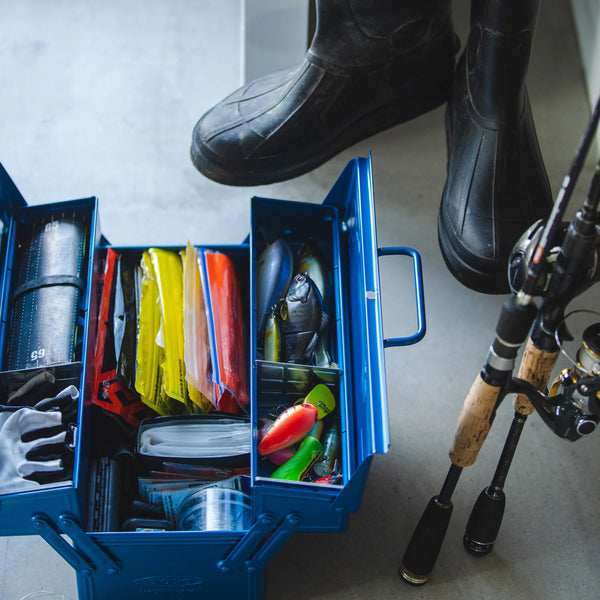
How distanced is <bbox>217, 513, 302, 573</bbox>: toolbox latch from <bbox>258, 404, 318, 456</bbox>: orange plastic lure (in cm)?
11

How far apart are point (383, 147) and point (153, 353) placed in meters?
0.86

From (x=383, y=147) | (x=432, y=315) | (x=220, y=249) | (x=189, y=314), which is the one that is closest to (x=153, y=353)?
(x=189, y=314)

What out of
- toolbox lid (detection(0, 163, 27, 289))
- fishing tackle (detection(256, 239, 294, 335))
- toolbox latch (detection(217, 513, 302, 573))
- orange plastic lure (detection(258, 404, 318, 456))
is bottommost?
toolbox latch (detection(217, 513, 302, 573))

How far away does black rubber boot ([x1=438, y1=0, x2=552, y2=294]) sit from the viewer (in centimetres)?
142

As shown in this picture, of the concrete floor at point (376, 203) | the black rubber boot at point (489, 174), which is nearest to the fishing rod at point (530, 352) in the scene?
the concrete floor at point (376, 203)

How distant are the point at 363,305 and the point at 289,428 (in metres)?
0.22

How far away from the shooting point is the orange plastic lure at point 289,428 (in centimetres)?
115

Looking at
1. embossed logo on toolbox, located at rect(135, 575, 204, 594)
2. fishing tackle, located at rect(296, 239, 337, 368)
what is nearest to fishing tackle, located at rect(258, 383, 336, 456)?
fishing tackle, located at rect(296, 239, 337, 368)

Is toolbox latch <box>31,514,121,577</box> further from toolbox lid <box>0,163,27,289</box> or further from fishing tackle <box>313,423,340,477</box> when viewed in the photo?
toolbox lid <box>0,163,27,289</box>

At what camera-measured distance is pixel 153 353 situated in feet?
4.10

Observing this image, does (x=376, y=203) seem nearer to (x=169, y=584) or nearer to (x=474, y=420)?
(x=474, y=420)

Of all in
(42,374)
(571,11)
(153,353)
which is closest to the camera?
(42,374)

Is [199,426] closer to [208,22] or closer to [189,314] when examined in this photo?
[189,314]

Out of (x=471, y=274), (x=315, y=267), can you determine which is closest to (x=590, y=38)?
(x=471, y=274)
